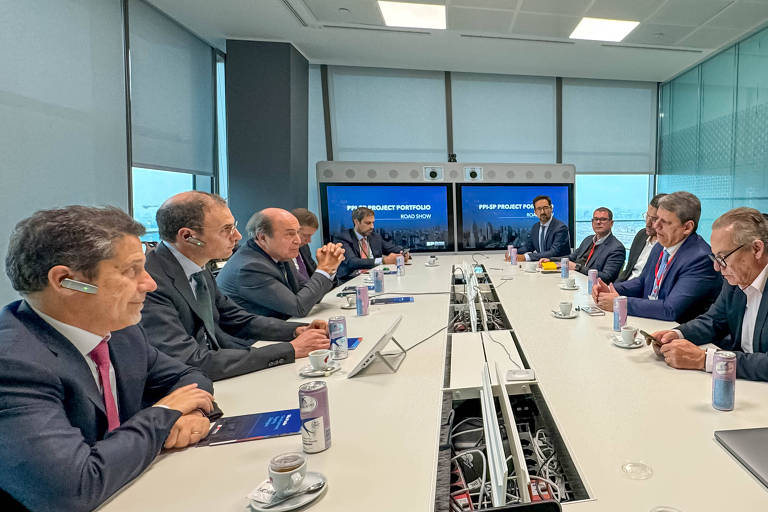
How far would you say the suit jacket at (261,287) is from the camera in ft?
7.72

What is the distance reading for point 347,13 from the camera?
412cm

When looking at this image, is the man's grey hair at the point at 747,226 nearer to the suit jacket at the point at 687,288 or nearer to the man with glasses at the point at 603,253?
the suit jacket at the point at 687,288

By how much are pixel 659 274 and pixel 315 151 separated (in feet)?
15.3

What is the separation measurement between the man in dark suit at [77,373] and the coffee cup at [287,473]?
33 centimetres

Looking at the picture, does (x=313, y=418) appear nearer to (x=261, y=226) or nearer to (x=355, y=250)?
(x=261, y=226)

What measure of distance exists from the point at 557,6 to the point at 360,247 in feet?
10.4

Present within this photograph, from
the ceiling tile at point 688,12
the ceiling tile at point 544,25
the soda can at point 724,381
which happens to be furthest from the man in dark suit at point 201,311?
the ceiling tile at point 688,12

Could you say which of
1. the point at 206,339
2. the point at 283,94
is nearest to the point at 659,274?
the point at 206,339

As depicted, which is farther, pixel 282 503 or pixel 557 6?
pixel 557 6

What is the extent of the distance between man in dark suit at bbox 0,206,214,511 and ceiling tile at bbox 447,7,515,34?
403 centimetres

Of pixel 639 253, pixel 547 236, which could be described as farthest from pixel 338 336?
pixel 547 236

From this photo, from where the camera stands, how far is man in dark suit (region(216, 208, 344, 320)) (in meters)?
2.36

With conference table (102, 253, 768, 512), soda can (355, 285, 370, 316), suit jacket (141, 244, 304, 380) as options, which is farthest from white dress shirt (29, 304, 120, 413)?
soda can (355, 285, 370, 316)

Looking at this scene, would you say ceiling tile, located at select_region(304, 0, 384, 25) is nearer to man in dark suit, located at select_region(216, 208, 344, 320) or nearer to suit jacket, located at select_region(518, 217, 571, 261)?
man in dark suit, located at select_region(216, 208, 344, 320)
